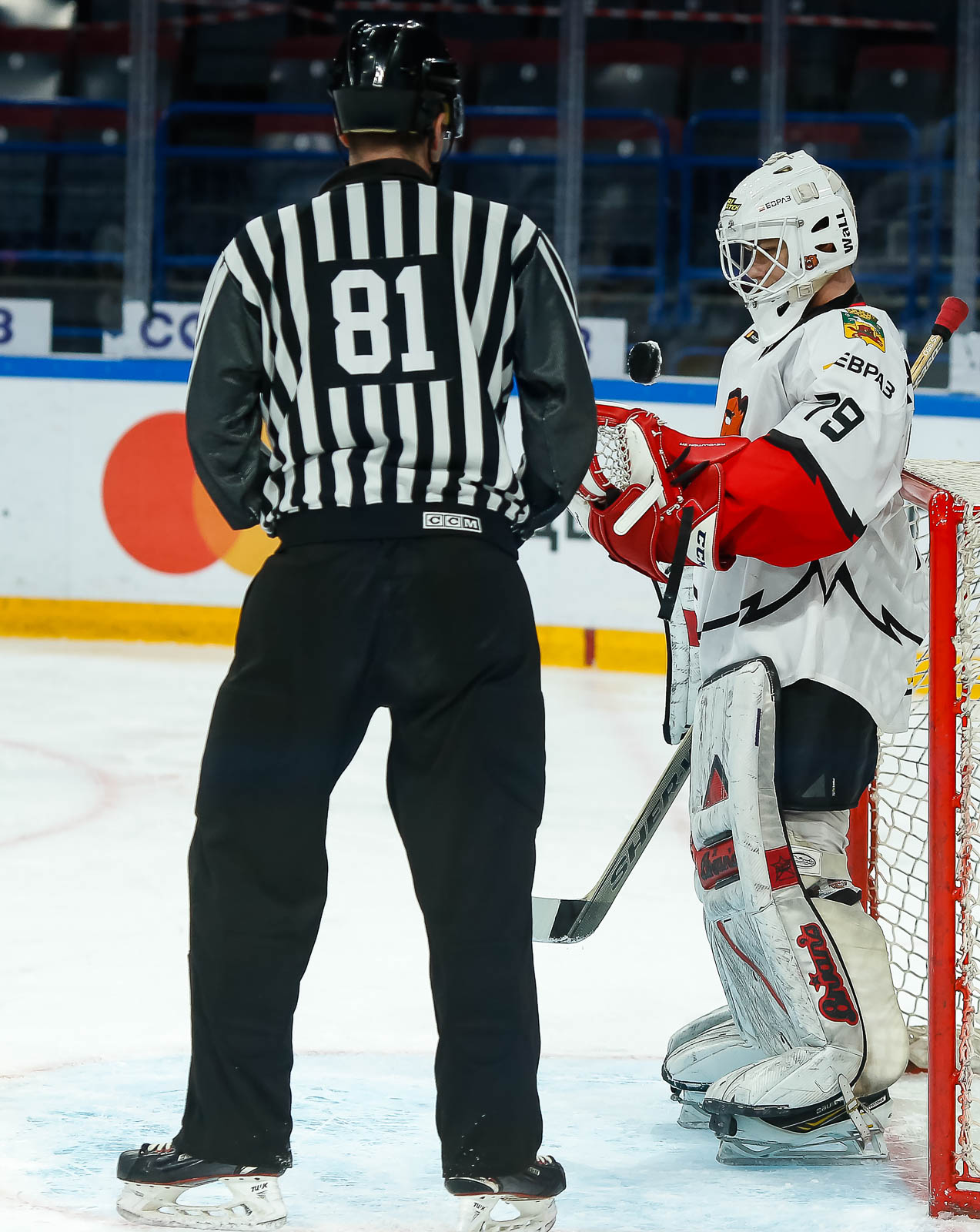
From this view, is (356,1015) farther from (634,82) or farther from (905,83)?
(905,83)

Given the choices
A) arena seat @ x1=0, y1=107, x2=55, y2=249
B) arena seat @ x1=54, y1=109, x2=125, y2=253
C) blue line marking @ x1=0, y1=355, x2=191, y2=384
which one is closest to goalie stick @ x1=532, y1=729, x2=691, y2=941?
blue line marking @ x1=0, y1=355, x2=191, y2=384

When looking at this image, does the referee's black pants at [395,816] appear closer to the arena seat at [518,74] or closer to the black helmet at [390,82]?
the black helmet at [390,82]

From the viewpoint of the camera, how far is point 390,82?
1777mm

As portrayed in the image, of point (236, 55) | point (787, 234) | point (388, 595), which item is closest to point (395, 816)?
point (388, 595)

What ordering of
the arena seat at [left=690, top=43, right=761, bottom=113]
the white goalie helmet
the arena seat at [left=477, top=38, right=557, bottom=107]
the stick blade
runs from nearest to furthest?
the white goalie helmet < the stick blade < the arena seat at [left=690, top=43, right=761, bottom=113] < the arena seat at [left=477, top=38, right=557, bottom=107]

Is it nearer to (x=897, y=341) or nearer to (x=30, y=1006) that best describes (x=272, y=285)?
(x=897, y=341)

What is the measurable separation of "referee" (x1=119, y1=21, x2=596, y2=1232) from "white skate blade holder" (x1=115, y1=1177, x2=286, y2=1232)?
0.07ft

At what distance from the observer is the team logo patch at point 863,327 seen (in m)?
2.04

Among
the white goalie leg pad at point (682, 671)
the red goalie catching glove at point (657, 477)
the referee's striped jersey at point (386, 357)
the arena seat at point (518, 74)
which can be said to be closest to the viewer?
the referee's striped jersey at point (386, 357)

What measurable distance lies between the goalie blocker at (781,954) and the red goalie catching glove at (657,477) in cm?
19

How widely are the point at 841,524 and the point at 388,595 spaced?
20.7 inches

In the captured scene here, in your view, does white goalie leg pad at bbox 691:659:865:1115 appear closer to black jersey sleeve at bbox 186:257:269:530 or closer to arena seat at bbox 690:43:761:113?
black jersey sleeve at bbox 186:257:269:530

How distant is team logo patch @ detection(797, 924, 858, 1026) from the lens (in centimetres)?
204

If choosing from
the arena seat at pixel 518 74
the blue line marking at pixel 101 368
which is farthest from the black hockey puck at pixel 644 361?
the arena seat at pixel 518 74
